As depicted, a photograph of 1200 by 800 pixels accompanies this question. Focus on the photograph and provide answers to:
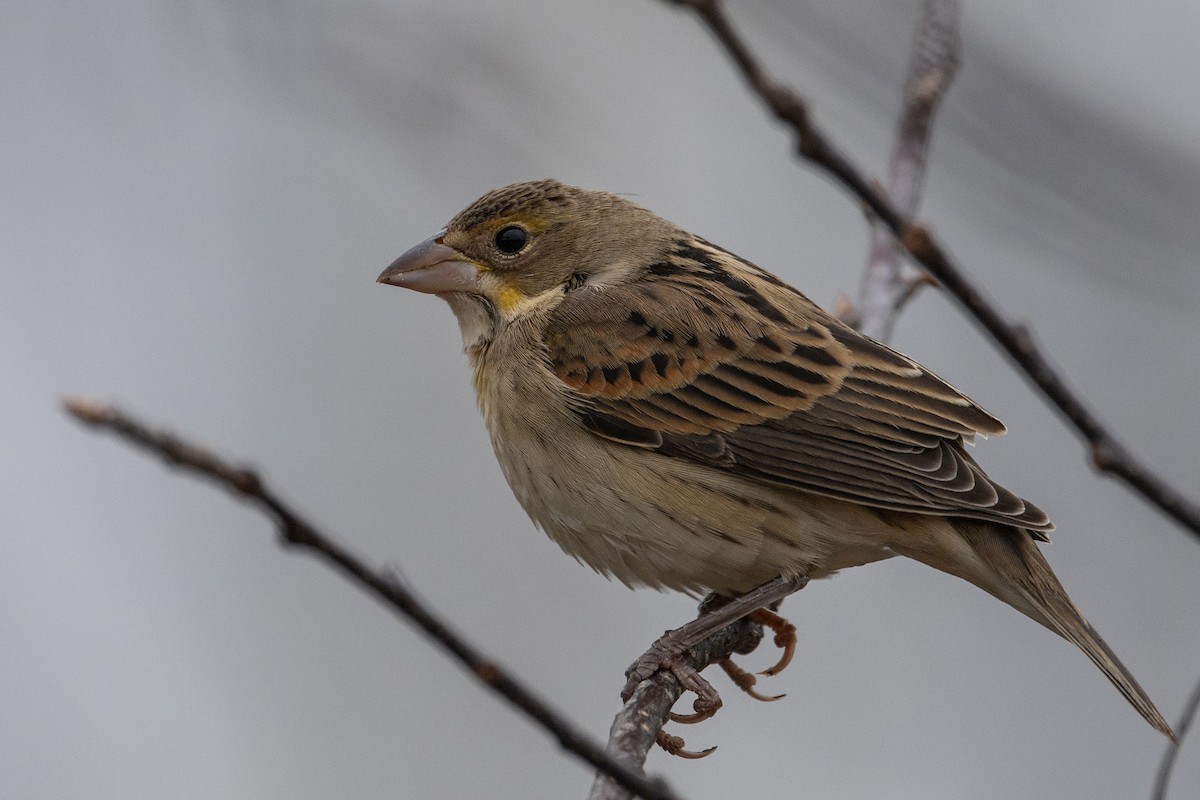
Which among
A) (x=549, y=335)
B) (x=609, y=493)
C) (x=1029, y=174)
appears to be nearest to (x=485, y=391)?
(x=549, y=335)

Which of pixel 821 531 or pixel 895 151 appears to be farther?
pixel 895 151

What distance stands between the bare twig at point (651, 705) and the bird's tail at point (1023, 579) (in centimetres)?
76

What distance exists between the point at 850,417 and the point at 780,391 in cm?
28

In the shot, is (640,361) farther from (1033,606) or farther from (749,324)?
(1033,606)

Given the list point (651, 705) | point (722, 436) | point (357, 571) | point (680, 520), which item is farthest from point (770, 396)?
point (357, 571)

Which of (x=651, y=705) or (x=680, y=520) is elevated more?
(x=680, y=520)

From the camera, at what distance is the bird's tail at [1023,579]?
4359 mm

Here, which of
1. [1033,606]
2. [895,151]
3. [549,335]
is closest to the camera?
[1033,606]

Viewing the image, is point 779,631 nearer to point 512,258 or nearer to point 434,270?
point 512,258

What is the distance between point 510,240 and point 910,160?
1.74 metres

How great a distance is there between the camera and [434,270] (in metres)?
5.36

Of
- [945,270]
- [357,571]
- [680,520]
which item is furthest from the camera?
[680,520]

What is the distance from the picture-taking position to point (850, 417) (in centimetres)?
480

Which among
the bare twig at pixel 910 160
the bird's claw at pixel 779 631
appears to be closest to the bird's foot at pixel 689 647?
the bird's claw at pixel 779 631
